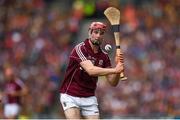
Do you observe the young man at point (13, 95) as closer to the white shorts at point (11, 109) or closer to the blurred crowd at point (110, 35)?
the white shorts at point (11, 109)

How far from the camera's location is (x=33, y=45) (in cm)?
2445

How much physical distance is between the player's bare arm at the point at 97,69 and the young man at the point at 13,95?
259 inches

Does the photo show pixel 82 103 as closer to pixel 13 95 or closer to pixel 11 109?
pixel 13 95

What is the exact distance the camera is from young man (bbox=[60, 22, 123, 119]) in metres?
12.5

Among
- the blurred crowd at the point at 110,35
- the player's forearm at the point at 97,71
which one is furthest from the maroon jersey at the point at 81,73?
the blurred crowd at the point at 110,35

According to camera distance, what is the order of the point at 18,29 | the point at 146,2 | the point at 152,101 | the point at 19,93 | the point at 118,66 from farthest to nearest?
1. the point at 18,29
2. the point at 146,2
3. the point at 152,101
4. the point at 19,93
5. the point at 118,66

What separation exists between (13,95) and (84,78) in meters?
6.49

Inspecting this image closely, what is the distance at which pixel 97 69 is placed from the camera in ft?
40.3

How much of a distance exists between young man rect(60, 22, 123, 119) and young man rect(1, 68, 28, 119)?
6173 mm

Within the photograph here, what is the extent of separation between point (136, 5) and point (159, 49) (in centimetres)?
244

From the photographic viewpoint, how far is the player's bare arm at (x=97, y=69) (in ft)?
39.8

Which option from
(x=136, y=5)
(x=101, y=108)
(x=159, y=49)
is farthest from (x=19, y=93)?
(x=136, y=5)

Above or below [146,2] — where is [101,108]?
below

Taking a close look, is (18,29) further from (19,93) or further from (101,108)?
(19,93)
